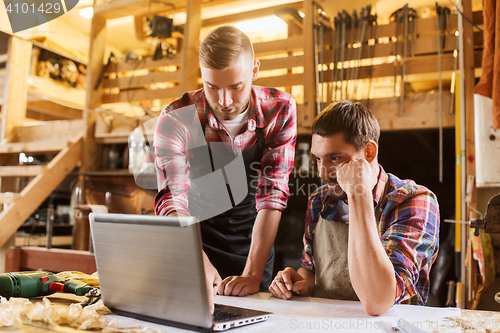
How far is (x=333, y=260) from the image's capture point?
129cm

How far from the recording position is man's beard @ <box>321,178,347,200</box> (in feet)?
4.10

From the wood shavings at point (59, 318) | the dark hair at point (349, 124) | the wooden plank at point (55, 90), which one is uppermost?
the wooden plank at point (55, 90)

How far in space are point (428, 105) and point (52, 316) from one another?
241cm

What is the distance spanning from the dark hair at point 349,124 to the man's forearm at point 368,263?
0.91 feet

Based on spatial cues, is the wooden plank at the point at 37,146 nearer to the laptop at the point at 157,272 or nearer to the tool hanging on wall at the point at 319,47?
the tool hanging on wall at the point at 319,47

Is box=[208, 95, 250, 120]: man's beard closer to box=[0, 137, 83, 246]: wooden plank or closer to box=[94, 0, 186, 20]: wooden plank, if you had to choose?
box=[0, 137, 83, 246]: wooden plank

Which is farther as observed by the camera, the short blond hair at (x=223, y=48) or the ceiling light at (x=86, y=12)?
the ceiling light at (x=86, y=12)

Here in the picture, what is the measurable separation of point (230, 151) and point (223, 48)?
0.47 meters

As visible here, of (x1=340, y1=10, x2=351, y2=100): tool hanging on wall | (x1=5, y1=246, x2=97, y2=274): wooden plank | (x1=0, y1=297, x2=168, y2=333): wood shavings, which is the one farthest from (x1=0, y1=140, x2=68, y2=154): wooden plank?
(x1=0, y1=297, x2=168, y2=333): wood shavings

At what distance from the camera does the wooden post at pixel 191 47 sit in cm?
314

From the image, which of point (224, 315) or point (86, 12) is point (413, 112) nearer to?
point (224, 315)

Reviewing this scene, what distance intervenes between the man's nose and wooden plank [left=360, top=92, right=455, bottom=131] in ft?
4.97

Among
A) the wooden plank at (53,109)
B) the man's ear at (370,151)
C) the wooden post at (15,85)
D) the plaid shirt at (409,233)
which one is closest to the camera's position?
the plaid shirt at (409,233)

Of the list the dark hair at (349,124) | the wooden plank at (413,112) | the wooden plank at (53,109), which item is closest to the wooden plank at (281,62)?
the wooden plank at (413,112)
